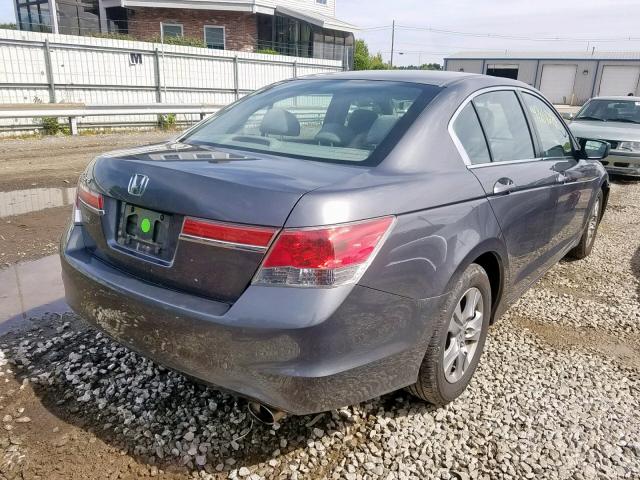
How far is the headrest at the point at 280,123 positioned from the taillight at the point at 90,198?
3.09 feet

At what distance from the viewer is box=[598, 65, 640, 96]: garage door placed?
45000 millimetres

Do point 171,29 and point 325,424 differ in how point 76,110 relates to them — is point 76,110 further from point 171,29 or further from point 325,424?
point 325,424

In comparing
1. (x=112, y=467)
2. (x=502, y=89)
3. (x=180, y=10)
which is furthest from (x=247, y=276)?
(x=180, y=10)

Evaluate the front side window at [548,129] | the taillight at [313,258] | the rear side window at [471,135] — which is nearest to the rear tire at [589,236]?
the front side window at [548,129]

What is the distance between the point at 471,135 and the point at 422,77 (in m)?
0.53

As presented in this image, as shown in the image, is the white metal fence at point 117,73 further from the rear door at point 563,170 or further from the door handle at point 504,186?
the door handle at point 504,186

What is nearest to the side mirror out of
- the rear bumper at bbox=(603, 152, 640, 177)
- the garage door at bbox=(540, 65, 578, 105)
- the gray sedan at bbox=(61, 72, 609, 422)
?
the gray sedan at bbox=(61, 72, 609, 422)

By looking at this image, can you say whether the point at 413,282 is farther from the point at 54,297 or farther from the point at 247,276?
the point at 54,297

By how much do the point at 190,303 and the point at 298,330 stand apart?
478 mm

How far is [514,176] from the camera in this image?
3.01 m

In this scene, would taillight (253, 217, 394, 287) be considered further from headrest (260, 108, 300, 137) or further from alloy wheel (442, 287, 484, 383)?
headrest (260, 108, 300, 137)

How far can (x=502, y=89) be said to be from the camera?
333 centimetres

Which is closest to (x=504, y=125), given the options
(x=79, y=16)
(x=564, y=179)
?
(x=564, y=179)

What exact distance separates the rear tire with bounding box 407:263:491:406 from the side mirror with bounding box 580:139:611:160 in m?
2.26
